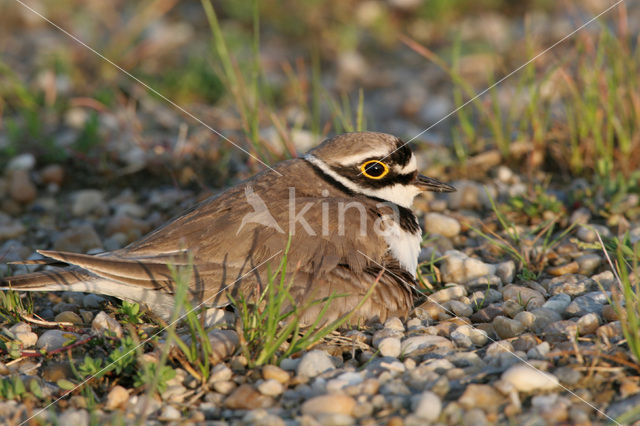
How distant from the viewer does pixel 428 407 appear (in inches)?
107

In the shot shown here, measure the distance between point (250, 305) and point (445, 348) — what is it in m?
0.96

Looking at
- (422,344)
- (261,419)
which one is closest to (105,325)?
(261,419)

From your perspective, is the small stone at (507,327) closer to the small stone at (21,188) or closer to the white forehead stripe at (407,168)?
the white forehead stripe at (407,168)

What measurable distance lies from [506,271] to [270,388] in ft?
5.76

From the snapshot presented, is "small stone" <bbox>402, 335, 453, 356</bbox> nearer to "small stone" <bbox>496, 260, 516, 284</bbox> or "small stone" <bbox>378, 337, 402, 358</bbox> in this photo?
"small stone" <bbox>378, 337, 402, 358</bbox>

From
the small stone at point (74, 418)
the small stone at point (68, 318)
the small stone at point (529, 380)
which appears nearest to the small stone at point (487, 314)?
the small stone at point (529, 380)

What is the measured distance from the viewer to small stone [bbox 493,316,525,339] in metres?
3.42

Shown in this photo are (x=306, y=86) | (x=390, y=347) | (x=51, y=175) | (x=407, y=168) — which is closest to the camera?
(x=390, y=347)

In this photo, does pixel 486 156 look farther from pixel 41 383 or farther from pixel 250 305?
pixel 41 383

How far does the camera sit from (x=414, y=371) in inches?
120

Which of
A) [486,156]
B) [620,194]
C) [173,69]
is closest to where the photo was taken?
[620,194]

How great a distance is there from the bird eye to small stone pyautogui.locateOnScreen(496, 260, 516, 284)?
868 millimetres

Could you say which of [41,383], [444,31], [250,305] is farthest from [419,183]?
[444,31]

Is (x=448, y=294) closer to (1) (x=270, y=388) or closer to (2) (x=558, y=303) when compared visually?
(2) (x=558, y=303)
